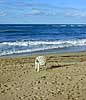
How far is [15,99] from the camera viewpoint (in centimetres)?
981

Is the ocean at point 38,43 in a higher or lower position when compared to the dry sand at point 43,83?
lower

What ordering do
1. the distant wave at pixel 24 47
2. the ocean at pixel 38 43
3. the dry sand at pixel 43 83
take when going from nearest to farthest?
the dry sand at pixel 43 83, the distant wave at pixel 24 47, the ocean at pixel 38 43

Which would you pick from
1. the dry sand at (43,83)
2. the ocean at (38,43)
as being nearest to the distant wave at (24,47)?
the ocean at (38,43)

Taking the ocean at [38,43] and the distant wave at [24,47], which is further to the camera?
the ocean at [38,43]

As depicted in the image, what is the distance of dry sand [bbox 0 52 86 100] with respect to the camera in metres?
10.2

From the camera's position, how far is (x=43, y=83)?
39.2ft

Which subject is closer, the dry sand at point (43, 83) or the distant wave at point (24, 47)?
the dry sand at point (43, 83)

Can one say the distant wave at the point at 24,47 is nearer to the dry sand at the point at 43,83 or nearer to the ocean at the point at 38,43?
the ocean at the point at 38,43

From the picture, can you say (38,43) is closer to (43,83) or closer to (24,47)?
(24,47)

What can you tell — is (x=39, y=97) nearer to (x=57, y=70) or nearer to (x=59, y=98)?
(x=59, y=98)

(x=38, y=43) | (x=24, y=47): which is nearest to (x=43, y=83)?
(x=24, y=47)

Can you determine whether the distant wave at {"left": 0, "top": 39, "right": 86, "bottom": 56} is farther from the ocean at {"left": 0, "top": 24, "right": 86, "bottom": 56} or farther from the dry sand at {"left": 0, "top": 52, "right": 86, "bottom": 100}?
the dry sand at {"left": 0, "top": 52, "right": 86, "bottom": 100}

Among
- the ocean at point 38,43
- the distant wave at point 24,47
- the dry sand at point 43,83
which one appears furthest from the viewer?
the ocean at point 38,43

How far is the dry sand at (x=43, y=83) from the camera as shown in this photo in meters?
10.2
